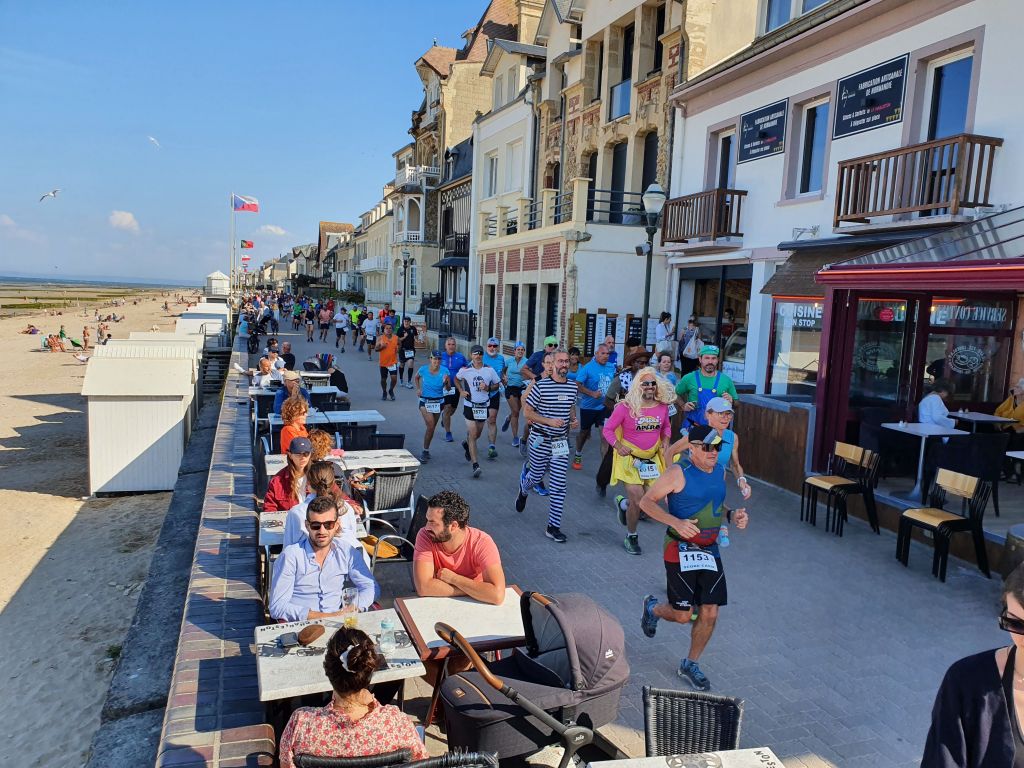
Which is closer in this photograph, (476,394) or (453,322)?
(476,394)

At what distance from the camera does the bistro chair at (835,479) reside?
7.89 metres

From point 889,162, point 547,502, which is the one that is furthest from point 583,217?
point 547,502

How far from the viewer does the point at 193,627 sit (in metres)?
3.99

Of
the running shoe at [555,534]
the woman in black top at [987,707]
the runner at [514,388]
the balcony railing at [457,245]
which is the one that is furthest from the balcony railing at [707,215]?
the balcony railing at [457,245]

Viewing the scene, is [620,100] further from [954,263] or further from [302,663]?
[302,663]

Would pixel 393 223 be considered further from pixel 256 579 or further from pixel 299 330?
pixel 256 579

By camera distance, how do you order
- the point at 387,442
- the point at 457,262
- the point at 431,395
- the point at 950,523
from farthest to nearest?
the point at 457,262 < the point at 431,395 < the point at 387,442 < the point at 950,523

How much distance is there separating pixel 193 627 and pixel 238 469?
3.64 metres

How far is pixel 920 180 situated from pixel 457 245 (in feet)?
96.3

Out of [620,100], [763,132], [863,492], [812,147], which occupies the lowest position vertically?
[863,492]

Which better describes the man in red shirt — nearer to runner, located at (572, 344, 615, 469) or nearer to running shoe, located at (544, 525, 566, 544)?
running shoe, located at (544, 525, 566, 544)

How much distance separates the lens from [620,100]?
1942 centimetres

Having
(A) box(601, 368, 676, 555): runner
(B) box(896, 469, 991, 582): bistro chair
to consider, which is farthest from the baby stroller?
(B) box(896, 469, 991, 582): bistro chair

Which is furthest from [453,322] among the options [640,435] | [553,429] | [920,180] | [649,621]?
[649,621]
